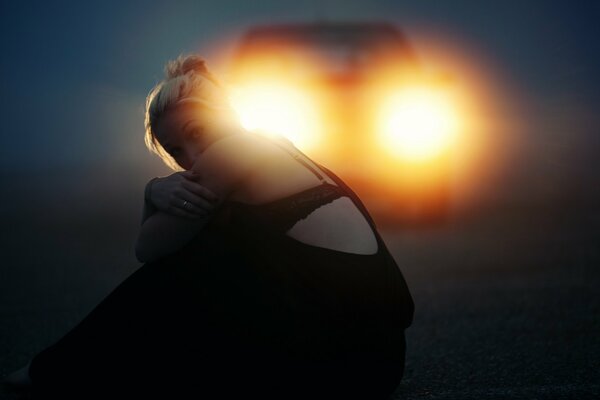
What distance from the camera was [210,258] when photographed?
6.13ft

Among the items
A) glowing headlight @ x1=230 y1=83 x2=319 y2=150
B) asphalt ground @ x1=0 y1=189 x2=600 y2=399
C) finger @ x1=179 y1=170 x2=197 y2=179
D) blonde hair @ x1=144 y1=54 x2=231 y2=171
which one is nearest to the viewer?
finger @ x1=179 y1=170 x2=197 y2=179

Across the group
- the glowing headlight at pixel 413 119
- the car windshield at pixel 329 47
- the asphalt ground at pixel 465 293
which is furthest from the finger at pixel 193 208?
the car windshield at pixel 329 47

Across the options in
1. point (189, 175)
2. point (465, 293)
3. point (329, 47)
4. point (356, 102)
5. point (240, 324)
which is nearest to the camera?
point (240, 324)

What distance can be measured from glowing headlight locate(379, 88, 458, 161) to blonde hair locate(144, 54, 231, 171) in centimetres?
299

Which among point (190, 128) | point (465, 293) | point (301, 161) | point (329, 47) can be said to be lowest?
point (465, 293)

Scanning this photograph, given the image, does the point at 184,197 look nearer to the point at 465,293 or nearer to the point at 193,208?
the point at 193,208

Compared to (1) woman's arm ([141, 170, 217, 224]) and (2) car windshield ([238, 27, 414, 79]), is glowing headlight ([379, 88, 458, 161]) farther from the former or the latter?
(1) woman's arm ([141, 170, 217, 224])

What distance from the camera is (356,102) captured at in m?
5.00

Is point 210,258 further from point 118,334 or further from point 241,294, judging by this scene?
point 118,334

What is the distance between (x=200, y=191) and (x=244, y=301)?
1.01ft

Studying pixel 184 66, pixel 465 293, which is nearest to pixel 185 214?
pixel 184 66

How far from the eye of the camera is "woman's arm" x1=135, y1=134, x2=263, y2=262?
188cm

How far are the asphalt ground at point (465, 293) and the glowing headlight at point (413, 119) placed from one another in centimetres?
74

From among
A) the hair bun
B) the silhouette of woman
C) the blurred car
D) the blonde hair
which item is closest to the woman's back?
the silhouette of woman
